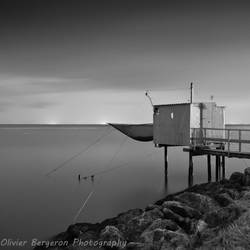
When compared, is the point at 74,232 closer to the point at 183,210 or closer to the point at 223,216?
the point at 183,210

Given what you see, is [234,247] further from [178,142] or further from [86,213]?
[178,142]

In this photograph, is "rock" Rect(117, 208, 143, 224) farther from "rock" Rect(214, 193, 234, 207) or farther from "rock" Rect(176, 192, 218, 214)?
"rock" Rect(214, 193, 234, 207)

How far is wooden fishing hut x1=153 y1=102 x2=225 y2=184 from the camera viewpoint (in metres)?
21.1

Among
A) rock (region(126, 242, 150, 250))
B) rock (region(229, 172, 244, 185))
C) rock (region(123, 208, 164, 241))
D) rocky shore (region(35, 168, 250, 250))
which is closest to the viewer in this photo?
rocky shore (region(35, 168, 250, 250))

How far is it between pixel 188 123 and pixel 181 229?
11166mm

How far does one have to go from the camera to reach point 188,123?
69.0 ft

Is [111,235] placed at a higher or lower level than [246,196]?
lower

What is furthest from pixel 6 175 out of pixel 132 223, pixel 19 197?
pixel 132 223

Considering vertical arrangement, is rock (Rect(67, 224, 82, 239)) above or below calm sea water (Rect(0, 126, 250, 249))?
above

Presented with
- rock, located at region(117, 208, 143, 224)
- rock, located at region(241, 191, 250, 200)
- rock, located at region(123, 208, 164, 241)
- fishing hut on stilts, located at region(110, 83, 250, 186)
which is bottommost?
rock, located at region(117, 208, 143, 224)

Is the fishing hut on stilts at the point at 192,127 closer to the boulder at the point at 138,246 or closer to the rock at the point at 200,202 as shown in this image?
the rock at the point at 200,202

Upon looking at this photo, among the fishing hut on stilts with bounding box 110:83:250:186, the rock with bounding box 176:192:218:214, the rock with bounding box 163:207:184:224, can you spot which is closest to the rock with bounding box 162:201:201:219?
the rock with bounding box 163:207:184:224

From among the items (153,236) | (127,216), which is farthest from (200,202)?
(153,236)

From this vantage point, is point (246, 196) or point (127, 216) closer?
point (246, 196)
